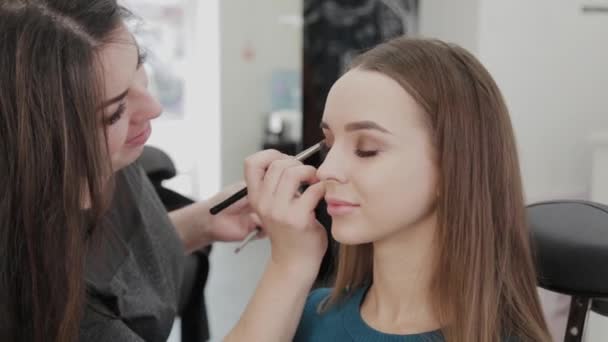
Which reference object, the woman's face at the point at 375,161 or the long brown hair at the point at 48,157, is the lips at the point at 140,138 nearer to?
the long brown hair at the point at 48,157

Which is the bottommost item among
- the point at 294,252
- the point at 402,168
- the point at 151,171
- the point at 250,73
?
the point at 250,73

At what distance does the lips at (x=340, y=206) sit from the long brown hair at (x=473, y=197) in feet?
0.37

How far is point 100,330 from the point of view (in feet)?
3.04

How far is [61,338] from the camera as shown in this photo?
833 mm

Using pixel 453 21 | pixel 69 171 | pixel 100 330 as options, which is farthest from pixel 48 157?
pixel 453 21

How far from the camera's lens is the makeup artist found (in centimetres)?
78

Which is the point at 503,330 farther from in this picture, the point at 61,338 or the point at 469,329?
the point at 61,338

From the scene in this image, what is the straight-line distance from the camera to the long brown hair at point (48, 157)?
0.77 meters

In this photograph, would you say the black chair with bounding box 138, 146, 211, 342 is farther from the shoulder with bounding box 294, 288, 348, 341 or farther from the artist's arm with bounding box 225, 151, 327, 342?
the artist's arm with bounding box 225, 151, 327, 342

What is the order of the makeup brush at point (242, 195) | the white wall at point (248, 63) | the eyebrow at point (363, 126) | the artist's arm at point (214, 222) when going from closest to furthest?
the eyebrow at point (363, 126), the makeup brush at point (242, 195), the artist's arm at point (214, 222), the white wall at point (248, 63)

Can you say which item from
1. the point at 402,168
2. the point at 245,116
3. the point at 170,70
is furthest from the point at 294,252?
the point at 170,70

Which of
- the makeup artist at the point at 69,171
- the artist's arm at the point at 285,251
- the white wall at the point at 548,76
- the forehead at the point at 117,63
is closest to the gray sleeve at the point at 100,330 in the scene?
the makeup artist at the point at 69,171

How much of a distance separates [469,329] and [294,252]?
0.23 m

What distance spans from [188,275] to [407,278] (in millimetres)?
802
